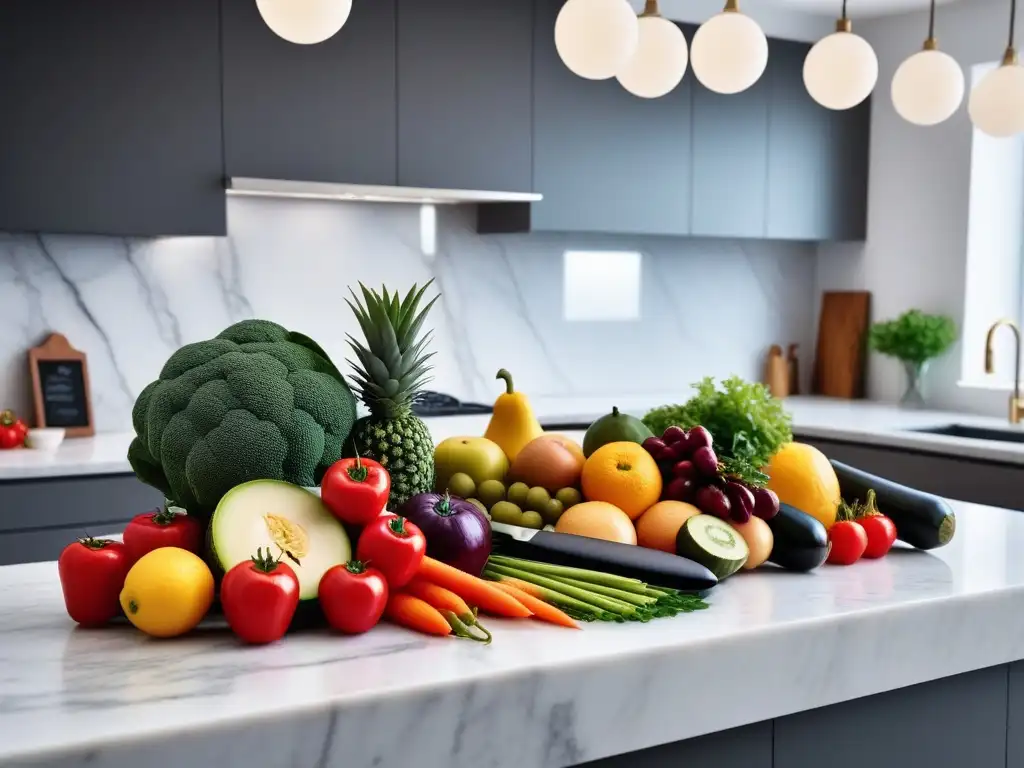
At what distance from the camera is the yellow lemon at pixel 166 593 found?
1.25 meters

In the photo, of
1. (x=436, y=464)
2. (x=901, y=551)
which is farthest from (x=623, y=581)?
(x=901, y=551)

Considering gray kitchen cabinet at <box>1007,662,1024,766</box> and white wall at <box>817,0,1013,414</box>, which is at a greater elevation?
white wall at <box>817,0,1013,414</box>

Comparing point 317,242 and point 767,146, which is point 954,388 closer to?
point 767,146

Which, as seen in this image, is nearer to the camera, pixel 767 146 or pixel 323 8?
pixel 323 8

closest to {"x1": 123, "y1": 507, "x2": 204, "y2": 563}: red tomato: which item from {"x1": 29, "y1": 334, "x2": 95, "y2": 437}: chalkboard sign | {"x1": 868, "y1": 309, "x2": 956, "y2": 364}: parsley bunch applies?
{"x1": 29, "y1": 334, "x2": 95, "y2": 437}: chalkboard sign

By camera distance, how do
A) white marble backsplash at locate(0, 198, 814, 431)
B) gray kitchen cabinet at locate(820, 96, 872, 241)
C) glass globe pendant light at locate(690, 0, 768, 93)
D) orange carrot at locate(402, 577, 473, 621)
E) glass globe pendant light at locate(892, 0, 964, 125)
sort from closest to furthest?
orange carrot at locate(402, 577, 473, 621) < glass globe pendant light at locate(690, 0, 768, 93) < glass globe pendant light at locate(892, 0, 964, 125) < white marble backsplash at locate(0, 198, 814, 431) < gray kitchen cabinet at locate(820, 96, 872, 241)

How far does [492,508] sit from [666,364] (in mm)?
3370

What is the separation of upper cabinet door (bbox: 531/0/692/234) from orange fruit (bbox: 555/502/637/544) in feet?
8.48

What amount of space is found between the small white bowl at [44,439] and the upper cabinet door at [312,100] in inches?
37.5

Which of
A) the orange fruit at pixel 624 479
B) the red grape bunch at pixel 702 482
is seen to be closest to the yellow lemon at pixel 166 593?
the orange fruit at pixel 624 479

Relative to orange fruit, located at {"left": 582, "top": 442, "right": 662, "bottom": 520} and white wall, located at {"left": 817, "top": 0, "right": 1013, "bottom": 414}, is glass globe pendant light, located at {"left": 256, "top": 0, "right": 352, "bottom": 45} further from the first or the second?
white wall, located at {"left": 817, "top": 0, "right": 1013, "bottom": 414}

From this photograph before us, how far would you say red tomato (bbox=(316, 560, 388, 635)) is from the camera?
1281 mm

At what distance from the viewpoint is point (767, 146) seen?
4.65 meters

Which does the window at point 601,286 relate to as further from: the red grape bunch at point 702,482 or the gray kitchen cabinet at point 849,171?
the red grape bunch at point 702,482
